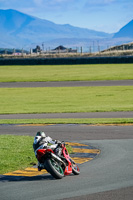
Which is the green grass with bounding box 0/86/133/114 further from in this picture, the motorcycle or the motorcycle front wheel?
the motorcycle front wheel

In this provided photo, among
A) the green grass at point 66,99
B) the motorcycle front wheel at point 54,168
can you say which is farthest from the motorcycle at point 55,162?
the green grass at point 66,99

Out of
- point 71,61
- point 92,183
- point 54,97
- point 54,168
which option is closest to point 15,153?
point 54,168

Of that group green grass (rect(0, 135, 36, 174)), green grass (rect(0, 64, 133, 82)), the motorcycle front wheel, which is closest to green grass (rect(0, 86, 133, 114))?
green grass (rect(0, 64, 133, 82))

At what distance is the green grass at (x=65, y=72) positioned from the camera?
216ft

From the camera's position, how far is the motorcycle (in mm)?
12459

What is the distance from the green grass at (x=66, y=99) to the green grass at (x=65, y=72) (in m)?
11.5

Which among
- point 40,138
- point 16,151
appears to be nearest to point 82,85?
point 16,151

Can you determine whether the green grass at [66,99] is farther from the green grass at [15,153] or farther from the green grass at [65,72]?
the green grass at [15,153]

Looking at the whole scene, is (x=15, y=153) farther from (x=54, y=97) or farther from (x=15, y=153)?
(x=54, y=97)

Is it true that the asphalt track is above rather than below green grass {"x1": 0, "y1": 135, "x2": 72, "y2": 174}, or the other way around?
above

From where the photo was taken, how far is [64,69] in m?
78.3

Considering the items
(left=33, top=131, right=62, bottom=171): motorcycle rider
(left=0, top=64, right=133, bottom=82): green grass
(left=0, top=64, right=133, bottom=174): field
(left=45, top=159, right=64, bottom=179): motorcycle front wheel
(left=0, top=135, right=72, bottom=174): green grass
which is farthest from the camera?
(left=0, top=64, right=133, bottom=82): green grass

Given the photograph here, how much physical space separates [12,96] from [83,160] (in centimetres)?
3405

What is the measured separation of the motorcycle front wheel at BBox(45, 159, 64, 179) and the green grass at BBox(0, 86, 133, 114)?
22.2 m
